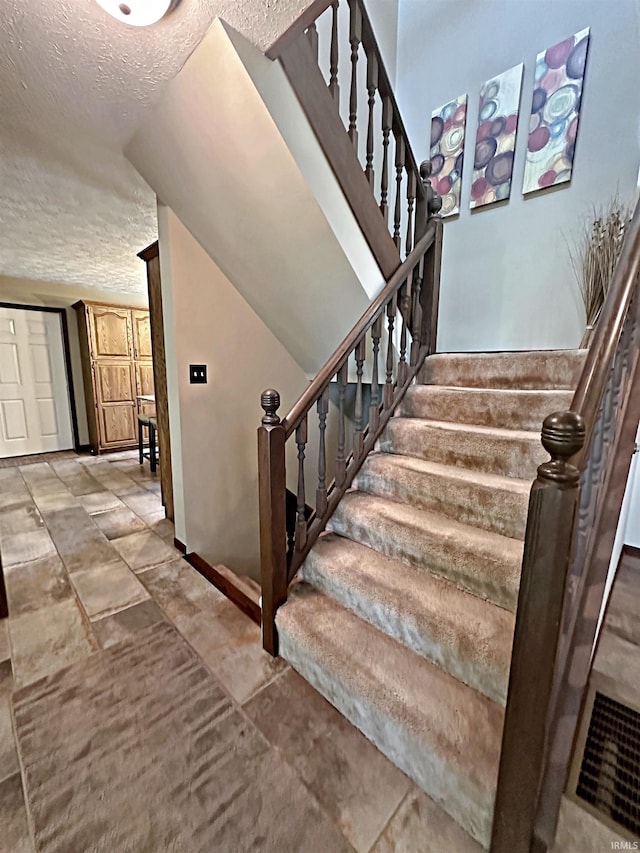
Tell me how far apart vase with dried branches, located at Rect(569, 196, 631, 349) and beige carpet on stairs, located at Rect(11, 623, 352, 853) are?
2.50m

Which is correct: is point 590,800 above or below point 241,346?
below

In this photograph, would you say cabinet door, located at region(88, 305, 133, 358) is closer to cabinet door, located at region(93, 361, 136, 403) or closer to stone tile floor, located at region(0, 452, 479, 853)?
cabinet door, located at region(93, 361, 136, 403)

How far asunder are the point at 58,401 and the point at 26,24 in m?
4.85

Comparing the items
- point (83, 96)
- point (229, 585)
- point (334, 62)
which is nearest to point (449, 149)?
point (334, 62)

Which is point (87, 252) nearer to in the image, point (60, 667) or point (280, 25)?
point (280, 25)

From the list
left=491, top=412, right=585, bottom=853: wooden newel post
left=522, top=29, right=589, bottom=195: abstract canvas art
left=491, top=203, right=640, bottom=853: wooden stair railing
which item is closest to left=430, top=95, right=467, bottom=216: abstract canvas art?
left=522, top=29, right=589, bottom=195: abstract canvas art

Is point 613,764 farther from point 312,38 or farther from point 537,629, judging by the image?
point 312,38

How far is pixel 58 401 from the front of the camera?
5062 millimetres

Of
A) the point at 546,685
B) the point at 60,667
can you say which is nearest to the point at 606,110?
the point at 546,685

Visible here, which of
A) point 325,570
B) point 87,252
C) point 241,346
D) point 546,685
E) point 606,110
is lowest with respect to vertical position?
point 325,570

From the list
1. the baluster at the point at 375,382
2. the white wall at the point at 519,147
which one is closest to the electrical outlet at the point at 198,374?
the baluster at the point at 375,382

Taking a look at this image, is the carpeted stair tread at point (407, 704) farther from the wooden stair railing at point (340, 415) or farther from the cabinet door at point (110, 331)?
the cabinet door at point (110, 331)

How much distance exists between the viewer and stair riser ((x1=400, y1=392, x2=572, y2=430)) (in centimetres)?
166

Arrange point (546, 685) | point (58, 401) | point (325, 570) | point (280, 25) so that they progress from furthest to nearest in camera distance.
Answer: point (58, 401) < point (325, 570) < point (280, 25) < point (546, 685)
